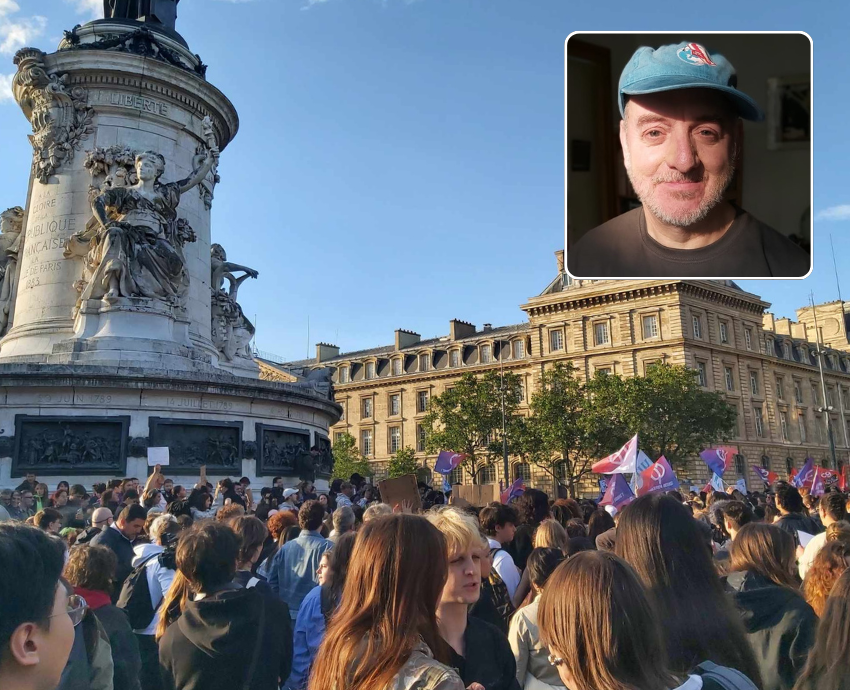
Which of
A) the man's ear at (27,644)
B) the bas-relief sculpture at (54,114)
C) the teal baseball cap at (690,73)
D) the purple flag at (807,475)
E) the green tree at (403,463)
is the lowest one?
the man's ear at (27,644)

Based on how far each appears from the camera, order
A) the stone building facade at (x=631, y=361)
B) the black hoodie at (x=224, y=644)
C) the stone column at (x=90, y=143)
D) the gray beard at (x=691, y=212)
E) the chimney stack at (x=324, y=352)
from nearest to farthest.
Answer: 1. the gray beard at (x=691, y=212)
2. the black hoodie at (x=224, y=644)
3. the stone column at (x=90, y=143)
4. the stone building facade at (x=631, y=361)
5. the chimney stack at (x=324, y=352)

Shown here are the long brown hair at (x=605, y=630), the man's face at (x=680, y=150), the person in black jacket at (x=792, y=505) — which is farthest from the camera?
the person in black jacket at (x=792, y=505)

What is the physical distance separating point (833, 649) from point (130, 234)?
1807 cm

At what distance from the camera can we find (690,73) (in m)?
3.31

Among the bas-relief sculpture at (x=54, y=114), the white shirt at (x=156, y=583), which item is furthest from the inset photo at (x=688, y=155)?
the bas-relief sculpture at (x=54, y=114)

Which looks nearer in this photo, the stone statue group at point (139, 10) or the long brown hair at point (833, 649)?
the long brown hair at point (833, 649)

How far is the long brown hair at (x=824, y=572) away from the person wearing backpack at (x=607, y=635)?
5.78ft

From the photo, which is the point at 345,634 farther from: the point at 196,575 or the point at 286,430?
the point at 286,430

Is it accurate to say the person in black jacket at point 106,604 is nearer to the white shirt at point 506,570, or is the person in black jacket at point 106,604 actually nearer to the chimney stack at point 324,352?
the white shirt at point 506,570

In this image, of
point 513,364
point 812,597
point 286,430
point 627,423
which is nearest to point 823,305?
point 513,364

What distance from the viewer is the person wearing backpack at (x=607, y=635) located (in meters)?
A: 2.43

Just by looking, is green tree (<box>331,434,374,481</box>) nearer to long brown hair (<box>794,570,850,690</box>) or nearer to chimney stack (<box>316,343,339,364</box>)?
chimney stack (<box>316,343,339,364</box>)

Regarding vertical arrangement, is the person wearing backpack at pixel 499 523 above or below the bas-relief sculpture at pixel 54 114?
below

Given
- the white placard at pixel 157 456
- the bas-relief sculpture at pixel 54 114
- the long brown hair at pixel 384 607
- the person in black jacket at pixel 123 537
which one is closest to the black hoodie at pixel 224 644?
the long brown hair at pixel 384 607
